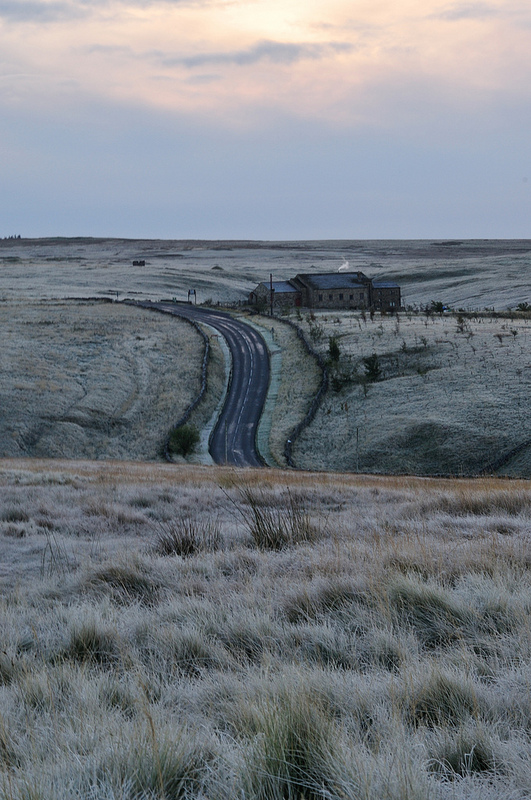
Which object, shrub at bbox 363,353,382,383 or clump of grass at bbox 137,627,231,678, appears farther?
shrub at bbox 363,353,382,383

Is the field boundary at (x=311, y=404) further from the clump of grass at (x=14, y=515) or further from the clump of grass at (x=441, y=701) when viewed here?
the clump of grass at (x=441, y=701)

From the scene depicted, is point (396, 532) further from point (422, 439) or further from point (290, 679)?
point (422, 439)

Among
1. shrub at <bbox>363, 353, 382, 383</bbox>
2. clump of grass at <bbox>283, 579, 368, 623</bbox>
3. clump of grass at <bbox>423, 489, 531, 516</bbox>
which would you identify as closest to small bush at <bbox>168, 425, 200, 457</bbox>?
shrub at <bbox>363, 353, 382, 383</bbox>

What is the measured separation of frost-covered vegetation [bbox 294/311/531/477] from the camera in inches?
1417

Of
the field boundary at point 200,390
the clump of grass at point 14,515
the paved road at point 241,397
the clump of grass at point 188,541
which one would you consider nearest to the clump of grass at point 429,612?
the clump of grass at point 188,541

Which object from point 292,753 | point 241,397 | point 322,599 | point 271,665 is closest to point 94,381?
point 241,397

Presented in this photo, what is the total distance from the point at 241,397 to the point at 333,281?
165ft

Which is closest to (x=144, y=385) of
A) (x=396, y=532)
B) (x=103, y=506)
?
(x=103, y=506)

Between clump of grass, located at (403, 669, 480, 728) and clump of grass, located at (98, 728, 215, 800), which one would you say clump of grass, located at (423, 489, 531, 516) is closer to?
clump of grass, located at (403, 669, 480, 728)

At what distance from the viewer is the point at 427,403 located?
4222 cm

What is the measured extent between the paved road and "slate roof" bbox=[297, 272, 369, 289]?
2042cm

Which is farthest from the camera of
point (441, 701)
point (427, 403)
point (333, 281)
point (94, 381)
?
point (333, 281)

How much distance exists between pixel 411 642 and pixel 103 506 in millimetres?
7781

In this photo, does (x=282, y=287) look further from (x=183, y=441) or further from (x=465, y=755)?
(x=465, y=755)
